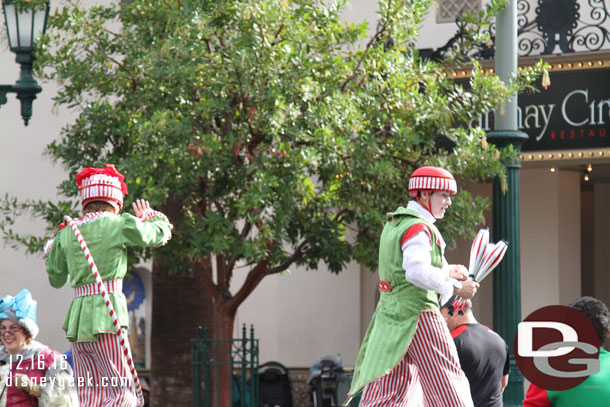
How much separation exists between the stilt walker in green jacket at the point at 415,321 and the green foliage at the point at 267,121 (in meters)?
3.48

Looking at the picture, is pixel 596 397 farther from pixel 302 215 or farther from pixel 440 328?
pixel 302 215

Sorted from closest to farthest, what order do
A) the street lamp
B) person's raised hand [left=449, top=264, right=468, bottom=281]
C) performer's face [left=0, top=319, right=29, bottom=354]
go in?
1. person's raised hand [left=449, top=264, right=468, bottom=281]
2. performer's face [left=0, top=319, right=29, bottom=354]
3. the street lamp

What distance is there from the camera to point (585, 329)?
181 inches

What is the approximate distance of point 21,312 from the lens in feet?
22.5

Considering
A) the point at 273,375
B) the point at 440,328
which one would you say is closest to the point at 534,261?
the point at 273,375

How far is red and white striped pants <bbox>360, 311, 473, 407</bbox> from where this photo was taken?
656cm

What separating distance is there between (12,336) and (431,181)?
265cm

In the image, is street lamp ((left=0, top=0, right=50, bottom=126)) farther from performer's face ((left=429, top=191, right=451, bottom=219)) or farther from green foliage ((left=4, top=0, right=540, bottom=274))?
performer's face ((left=429, top=191, right=451, bottom=219))

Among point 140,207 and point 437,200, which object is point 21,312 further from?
point 437,200

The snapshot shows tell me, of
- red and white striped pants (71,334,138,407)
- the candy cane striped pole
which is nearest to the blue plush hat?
red and white striped pants (71,334,138,407)

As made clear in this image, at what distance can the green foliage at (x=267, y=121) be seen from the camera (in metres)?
10.4
